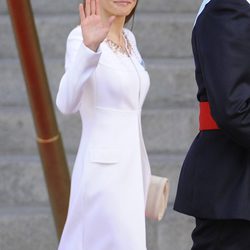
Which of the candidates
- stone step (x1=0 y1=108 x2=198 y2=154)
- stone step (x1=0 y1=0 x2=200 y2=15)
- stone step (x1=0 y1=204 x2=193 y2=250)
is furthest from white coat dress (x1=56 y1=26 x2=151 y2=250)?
stone step (x1=0 y1=0 x2=200 y2=15)

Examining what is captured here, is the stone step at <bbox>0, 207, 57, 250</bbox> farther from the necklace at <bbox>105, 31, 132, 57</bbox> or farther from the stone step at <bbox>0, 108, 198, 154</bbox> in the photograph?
the necklace at <bbox>105, 31, 132, 57</bbox>

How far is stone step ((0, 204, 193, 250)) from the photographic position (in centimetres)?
459

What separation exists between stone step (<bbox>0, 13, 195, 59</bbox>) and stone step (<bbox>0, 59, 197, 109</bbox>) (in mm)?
123

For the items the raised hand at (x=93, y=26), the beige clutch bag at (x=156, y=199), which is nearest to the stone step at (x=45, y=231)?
the beige clutch bag at (x=156, y=199)

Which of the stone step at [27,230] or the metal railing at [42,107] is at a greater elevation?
the metal railing at [42,107]

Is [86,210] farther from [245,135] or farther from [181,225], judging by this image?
[181,225]

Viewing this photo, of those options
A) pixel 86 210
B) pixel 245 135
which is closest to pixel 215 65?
pixel 245 135

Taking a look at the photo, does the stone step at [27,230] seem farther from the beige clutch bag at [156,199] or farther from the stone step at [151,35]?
the beige clutch bag at [156,199]

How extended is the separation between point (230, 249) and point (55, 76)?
258 cm

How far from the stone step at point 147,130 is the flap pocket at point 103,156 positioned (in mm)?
1685

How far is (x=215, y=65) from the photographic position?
264 cm

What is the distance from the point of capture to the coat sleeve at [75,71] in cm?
305

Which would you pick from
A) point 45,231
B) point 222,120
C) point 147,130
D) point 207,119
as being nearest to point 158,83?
point 147,130

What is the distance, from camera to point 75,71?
309 centimetres
